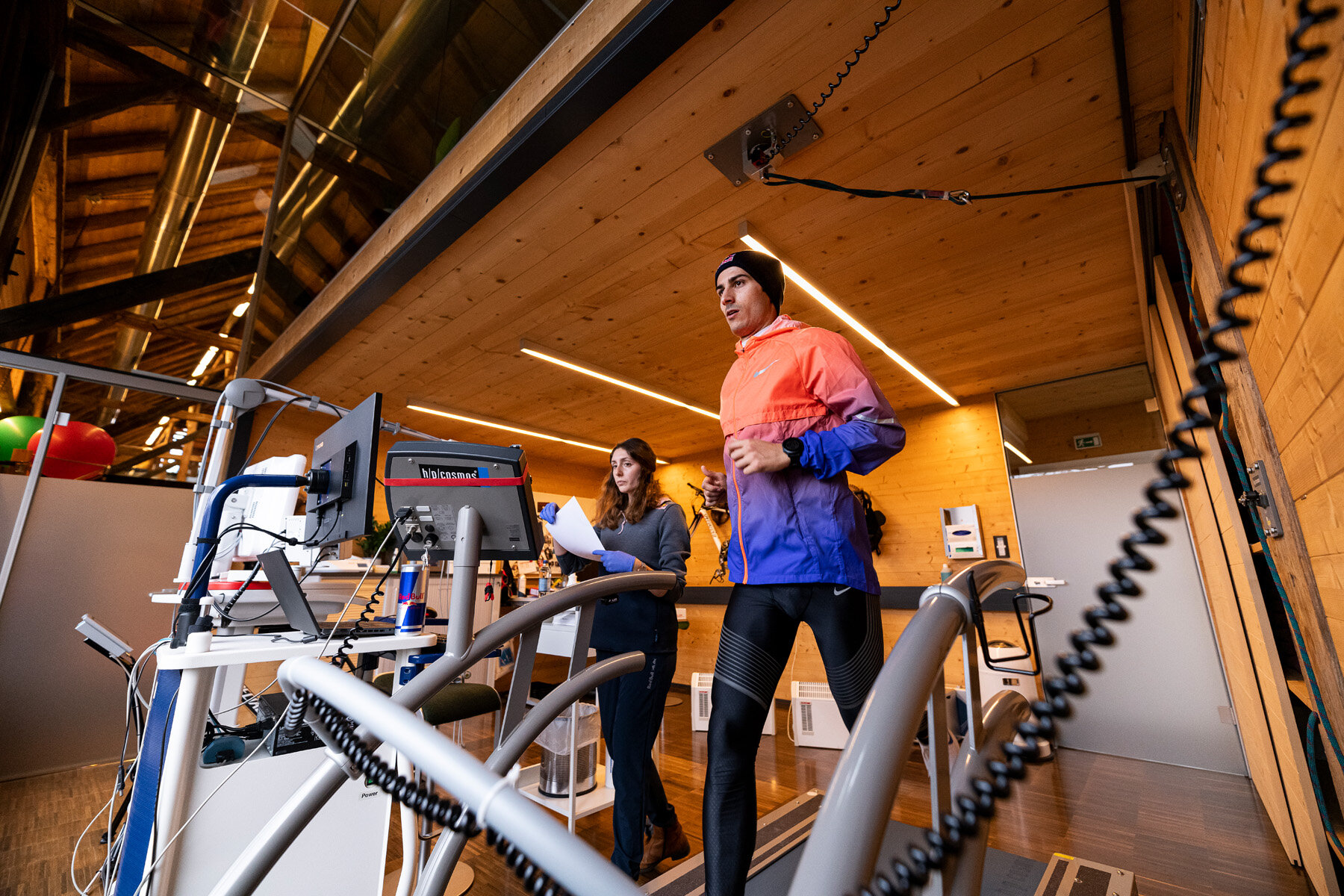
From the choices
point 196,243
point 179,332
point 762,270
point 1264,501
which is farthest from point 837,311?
point 196,243

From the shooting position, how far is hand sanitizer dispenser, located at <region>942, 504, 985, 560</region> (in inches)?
197

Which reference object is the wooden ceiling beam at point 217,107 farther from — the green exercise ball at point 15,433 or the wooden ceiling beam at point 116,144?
the green exercise ball at point 15,433

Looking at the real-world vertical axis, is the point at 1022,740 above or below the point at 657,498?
below

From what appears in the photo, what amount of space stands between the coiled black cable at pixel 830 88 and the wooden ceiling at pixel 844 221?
0.03m

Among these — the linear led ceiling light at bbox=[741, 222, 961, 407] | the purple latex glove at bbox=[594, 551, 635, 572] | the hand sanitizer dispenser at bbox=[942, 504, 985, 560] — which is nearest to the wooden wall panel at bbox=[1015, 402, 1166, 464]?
the hand sanitizer dispenser at bbox=[942, 504, 985, 560]

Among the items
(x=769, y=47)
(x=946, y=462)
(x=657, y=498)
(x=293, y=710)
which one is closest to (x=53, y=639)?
(x=293, y=710)

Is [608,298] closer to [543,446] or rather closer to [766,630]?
[766,630]

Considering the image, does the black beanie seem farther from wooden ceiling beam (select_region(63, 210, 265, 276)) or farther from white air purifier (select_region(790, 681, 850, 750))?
wooden ceiling beam (select_region(63, 210, 265, 276))

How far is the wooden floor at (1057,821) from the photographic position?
2.15 m

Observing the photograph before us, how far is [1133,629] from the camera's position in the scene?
3.89 meters

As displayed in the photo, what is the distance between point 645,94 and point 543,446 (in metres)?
5.19

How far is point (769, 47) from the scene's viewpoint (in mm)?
1885

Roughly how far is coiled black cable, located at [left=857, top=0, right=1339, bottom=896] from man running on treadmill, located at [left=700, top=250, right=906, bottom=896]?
690 mm

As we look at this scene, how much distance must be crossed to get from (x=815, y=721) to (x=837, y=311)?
9.02 ft
